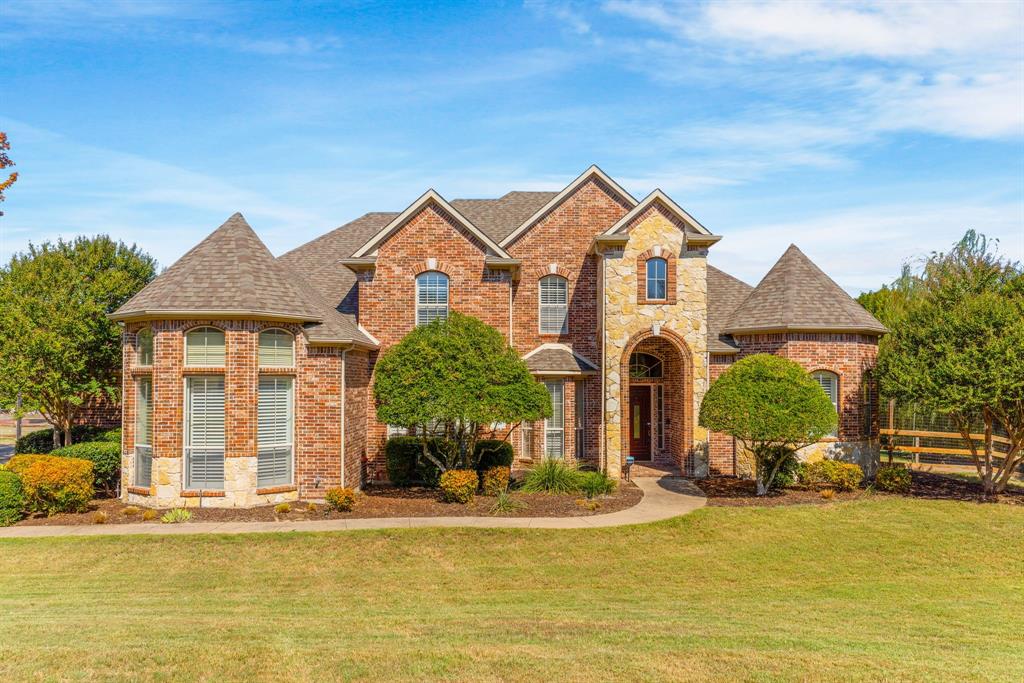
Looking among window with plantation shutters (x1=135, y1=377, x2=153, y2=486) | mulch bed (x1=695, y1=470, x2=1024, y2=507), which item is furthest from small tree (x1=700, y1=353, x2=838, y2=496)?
window with plantation shutters (x1=135, y1=377, x2=153, y2=486)

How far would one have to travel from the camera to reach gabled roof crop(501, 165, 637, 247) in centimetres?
2255

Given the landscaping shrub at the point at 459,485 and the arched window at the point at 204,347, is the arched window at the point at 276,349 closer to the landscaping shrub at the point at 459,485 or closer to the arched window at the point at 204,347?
the arched window at the point at 204,347

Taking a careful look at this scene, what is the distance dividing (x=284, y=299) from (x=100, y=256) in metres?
8.33

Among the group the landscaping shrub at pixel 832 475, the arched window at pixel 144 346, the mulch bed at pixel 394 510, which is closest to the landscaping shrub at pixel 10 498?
the mulch bed at pixel 394 510

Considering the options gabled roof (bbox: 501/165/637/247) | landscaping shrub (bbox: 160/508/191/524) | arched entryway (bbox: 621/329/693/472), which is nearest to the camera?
landscaping shrub (bbox: 160/508/191/524)

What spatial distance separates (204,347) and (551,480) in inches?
391

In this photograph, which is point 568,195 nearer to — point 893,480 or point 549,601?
point 893,480

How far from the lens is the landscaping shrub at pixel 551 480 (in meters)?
18.3

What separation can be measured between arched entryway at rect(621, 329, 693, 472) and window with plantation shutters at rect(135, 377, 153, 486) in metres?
13.5

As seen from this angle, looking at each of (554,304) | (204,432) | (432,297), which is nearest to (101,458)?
(204,432)

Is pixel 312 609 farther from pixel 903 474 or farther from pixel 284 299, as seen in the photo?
pixel 903 474

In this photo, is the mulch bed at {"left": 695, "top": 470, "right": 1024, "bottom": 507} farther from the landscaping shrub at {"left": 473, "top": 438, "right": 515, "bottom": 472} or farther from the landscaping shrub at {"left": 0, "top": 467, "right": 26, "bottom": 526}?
the landscaping shrub at {"left": 0, "top": 467, "right": 26, "bottom": 526}

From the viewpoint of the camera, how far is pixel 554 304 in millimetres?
22734

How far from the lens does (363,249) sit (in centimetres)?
2062
